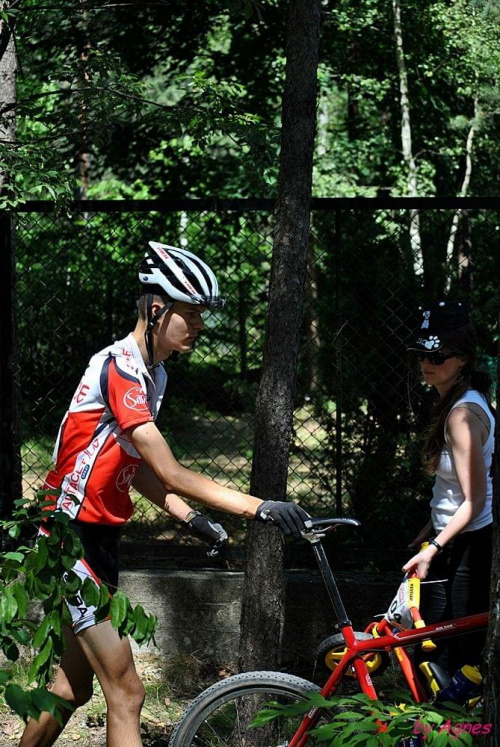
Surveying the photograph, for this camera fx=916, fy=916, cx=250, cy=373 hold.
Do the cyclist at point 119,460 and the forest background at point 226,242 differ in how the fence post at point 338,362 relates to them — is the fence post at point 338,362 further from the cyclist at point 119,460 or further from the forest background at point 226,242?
the cyclist at point 119,460

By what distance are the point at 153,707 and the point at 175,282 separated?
2.39 metres

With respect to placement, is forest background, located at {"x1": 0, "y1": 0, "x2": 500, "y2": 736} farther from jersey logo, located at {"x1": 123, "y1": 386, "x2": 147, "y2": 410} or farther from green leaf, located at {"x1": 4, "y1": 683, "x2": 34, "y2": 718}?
green leaf, located at {"x1": 4, "y1": 683, "x2": 34, "y2": 718}

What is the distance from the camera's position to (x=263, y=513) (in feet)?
8.47

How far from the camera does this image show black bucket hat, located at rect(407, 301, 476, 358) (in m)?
3.28

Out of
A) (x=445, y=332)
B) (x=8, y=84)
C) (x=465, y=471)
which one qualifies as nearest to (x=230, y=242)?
(x=8, y=84)

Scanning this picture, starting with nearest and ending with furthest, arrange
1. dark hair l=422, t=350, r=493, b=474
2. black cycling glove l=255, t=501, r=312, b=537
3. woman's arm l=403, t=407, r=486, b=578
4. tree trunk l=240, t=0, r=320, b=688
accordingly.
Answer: black cycling glove l=255, t=501, r=312, b=537, woman's arm l=403, t=407, r=486, b=578, dark hair l=422, t=350, r=493, b=474, tree trunk l=240, t=0, r=320, b=688

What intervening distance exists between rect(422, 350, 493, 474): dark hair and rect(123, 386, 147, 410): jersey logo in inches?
43.0

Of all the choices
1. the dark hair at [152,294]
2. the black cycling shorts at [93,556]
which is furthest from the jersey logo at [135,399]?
the black cycling shorts at [93,556]

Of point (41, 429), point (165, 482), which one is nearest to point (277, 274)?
point (165, 482)

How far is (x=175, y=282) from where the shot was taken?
9.77 feet

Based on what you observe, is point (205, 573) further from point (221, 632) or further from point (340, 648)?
point (340, 648)

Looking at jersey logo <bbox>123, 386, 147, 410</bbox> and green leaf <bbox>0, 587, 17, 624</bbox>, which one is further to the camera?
jersey logo <bbox>123, 386, 147, 410</bbox>

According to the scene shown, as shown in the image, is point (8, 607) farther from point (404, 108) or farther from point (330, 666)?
point (404, 108)

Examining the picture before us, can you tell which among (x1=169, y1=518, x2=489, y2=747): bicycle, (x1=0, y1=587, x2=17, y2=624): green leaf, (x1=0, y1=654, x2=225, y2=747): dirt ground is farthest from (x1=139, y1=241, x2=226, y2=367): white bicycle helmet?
(x1=0, y1=654, x2=225, y2=747): dirt ground
